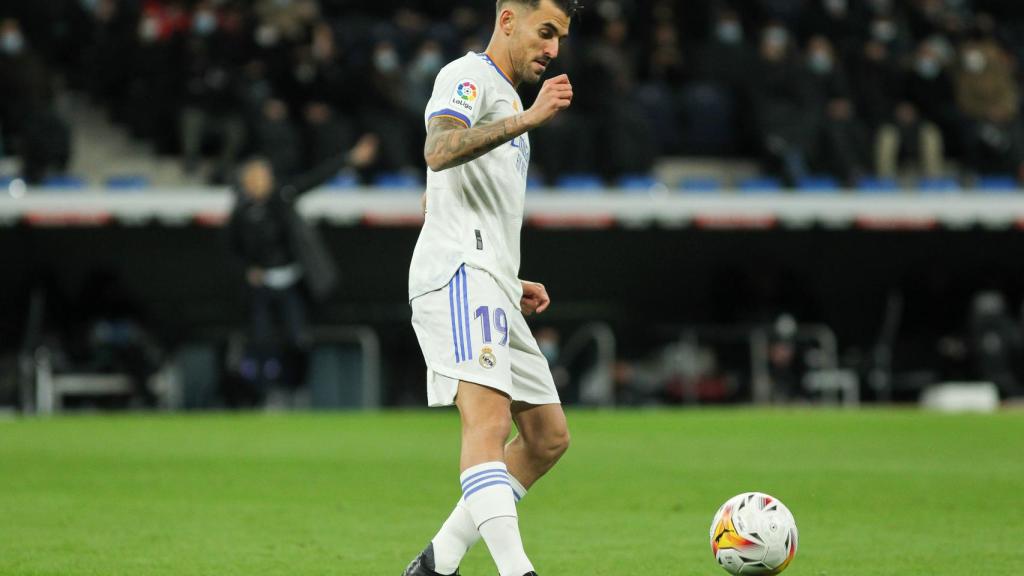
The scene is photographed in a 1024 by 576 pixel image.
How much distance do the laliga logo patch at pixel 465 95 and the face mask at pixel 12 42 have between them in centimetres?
1567

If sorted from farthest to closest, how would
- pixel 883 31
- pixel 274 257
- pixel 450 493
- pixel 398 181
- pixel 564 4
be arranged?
pixel 883 31
pixel 398 181
pixel 274 257
pixel 450 493
pixel 564 4

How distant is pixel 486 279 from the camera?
213 inches

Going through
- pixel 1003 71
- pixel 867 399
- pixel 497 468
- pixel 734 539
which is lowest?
pixel 867 399

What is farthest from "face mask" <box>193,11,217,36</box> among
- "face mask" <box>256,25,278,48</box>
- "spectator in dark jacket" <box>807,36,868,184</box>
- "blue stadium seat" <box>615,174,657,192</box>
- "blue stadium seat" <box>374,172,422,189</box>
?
"spectator in dark jacket" <box>807,36,868,184</box>

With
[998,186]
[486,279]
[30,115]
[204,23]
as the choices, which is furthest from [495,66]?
[998,186]

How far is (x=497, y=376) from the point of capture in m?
5.32

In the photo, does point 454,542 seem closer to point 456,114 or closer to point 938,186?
point 456,114

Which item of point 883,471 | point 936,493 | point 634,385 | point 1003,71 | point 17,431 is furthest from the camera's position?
point 1003,71

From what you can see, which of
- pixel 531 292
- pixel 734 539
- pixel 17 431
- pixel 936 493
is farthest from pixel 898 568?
pixel 17 431

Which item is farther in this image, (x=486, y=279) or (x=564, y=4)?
(x=564, y=4)

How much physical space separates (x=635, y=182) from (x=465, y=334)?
1520cm

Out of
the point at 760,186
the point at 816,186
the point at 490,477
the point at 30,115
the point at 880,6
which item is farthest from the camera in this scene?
the point at 880,6

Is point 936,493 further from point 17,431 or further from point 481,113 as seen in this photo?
point 17,431

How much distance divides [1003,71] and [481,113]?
19.9 metres
